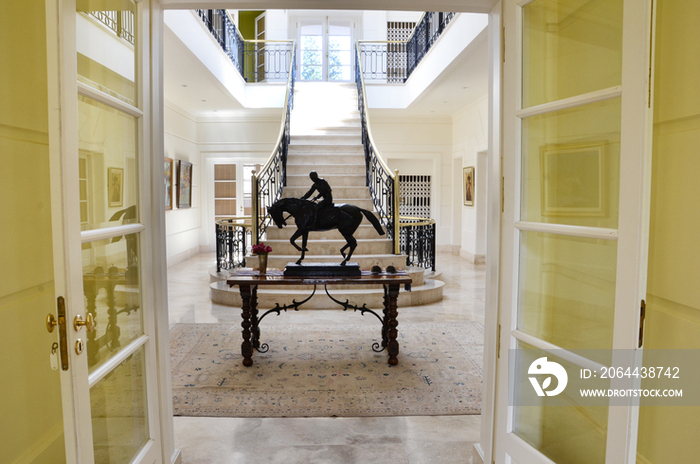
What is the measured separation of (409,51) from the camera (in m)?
10.6

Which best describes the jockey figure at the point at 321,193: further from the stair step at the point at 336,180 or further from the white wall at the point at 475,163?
the white wall at the point at 475,163

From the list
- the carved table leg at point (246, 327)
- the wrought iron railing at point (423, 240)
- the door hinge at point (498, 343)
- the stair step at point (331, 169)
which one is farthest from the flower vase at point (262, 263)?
the stair step at point (331, 169)

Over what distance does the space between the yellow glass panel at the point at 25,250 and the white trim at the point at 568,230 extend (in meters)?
1.94

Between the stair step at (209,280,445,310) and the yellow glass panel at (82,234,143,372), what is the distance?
12.8ft

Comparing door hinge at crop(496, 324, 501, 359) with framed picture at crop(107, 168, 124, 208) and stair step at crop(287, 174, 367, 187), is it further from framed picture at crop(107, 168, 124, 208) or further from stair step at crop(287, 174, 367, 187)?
stair step at crop(287, 174, 367, 187)

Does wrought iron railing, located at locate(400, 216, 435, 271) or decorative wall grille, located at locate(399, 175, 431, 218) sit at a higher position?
decorative wall grille, located at locate(399, 175, 431, 218)

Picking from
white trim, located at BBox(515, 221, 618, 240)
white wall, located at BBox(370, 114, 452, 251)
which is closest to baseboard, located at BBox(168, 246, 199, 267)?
white wall, located at BBox(370, 114, 452, 251)

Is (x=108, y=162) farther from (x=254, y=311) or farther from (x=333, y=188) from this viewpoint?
(x=333, y=188)

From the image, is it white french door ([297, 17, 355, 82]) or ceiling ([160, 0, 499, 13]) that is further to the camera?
white french door ([297, 17, 355, 82])

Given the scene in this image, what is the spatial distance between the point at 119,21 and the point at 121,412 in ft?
5.40

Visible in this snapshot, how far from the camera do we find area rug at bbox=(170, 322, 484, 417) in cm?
327

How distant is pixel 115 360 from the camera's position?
1771mm

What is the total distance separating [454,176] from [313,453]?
32.0 ft

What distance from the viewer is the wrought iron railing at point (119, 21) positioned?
5.60 feet
